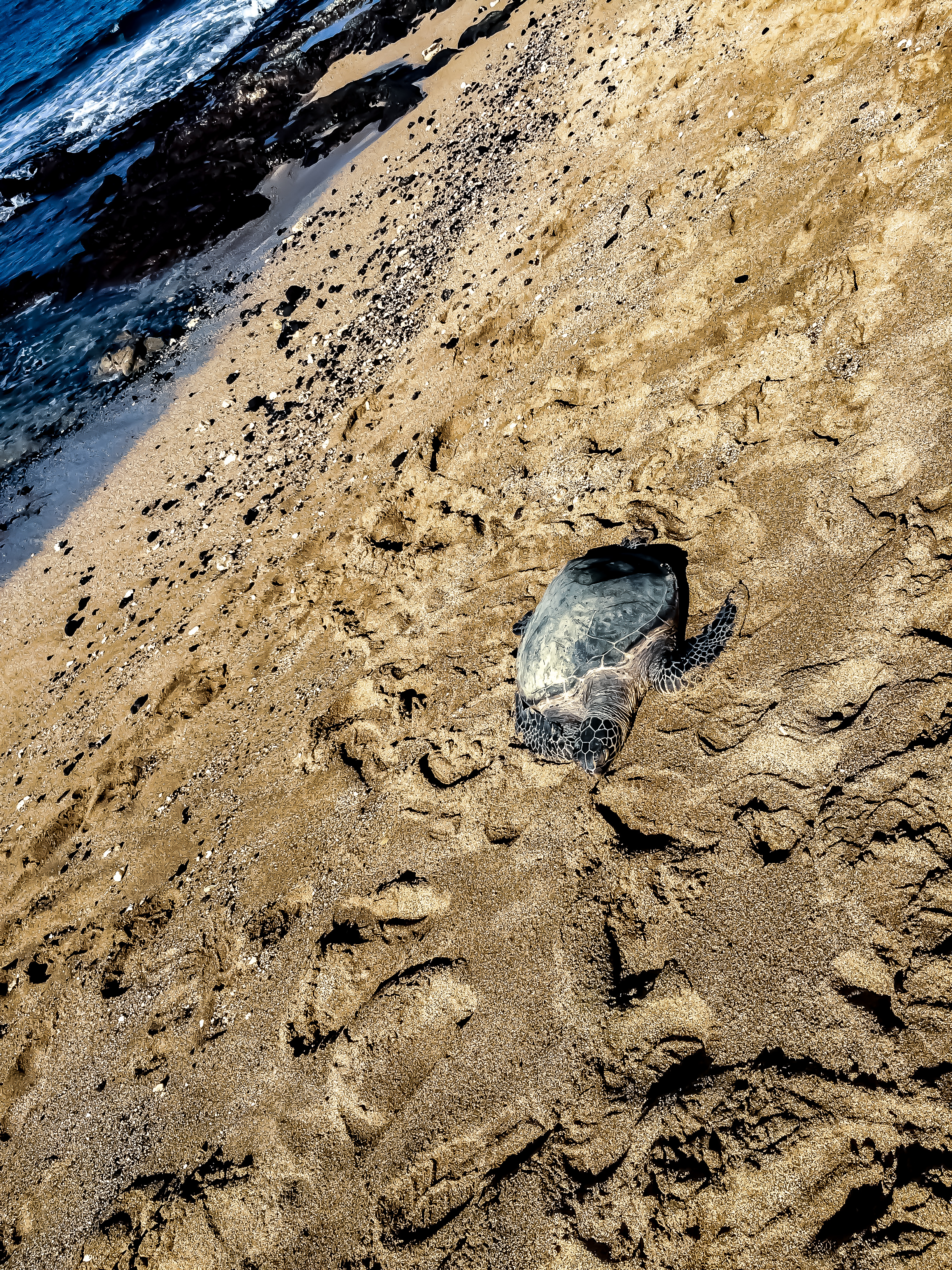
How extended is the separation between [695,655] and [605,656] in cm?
51

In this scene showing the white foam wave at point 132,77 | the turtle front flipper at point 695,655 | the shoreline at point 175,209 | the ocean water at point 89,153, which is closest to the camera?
the turtle front flipper at point 695,655

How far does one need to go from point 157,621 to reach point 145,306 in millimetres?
7607

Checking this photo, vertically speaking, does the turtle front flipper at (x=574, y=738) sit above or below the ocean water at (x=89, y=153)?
below

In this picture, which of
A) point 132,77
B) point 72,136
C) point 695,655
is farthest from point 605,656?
point 132,77

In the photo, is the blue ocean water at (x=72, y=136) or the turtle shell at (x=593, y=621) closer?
the turtle shell at (x=593, y=621)

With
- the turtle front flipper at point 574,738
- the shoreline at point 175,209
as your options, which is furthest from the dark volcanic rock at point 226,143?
the turtle front flipper at point 574,738

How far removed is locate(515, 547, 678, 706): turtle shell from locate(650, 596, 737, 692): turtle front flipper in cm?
20

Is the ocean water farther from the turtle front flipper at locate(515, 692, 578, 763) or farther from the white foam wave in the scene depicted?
the turtle front flipper at locate(515, 692, 578, 763)

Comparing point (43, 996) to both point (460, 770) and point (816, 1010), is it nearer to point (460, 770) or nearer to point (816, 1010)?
point (460, 770)

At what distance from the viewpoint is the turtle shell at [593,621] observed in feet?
12.6

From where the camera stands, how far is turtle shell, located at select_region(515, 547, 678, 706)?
12.6ft

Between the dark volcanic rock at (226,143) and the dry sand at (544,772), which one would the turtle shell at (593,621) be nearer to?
the dry sand at (544,772)

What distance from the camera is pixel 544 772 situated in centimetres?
388

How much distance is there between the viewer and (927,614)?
3336 millimetres
